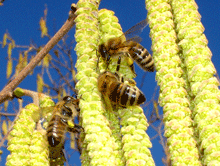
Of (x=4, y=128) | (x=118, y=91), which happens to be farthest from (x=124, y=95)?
(x=4, y=128)

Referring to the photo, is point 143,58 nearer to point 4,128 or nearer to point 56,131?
point 56,131

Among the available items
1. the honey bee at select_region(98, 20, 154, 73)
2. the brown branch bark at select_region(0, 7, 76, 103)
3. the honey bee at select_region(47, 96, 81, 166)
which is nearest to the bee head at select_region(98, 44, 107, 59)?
the honey bee at select_region(98, 20, 154, 73)

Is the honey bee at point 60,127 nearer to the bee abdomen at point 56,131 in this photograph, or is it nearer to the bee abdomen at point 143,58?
the bee abdomen at point 56,131

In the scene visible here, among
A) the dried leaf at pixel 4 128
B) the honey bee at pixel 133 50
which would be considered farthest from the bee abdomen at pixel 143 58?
the dried leaf at pixel 4 128

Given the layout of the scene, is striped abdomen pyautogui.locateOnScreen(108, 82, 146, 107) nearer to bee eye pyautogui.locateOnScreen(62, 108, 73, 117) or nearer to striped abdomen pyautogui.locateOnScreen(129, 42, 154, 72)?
striped abdomen pyautogui.locateOnScreen(129, 42, 154, 72)

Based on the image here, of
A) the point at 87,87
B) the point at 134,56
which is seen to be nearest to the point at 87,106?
the point at 87,87
